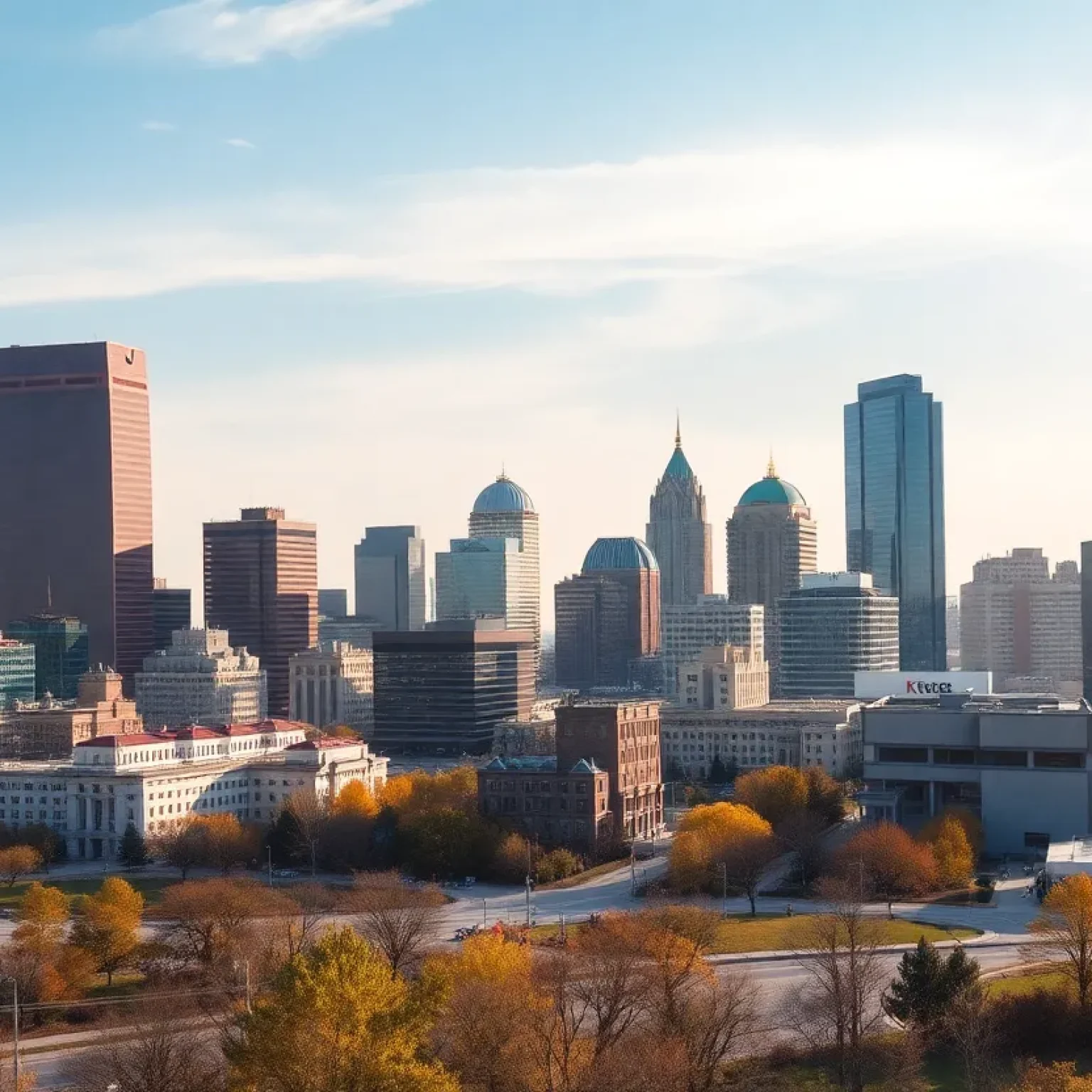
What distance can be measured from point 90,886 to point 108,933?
128ft

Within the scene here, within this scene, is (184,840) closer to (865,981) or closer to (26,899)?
(26,899)

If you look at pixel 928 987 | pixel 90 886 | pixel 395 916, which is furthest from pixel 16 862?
pixel 928 987

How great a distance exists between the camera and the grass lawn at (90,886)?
12031 centimetres

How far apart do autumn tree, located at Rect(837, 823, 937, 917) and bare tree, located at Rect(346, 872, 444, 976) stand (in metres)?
24.8

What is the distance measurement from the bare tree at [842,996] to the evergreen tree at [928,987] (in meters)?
1.30

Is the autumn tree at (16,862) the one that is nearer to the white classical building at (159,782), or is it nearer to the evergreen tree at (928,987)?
the white classical building at (159,782)

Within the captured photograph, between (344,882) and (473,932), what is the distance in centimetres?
2727

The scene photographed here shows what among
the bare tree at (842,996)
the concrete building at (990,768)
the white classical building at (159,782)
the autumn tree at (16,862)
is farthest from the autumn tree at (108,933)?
the concrete building at (990,768)

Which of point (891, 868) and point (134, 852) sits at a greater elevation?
point (891, 868)

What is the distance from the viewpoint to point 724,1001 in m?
72.7

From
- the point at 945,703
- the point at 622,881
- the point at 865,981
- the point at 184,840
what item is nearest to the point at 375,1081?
the point at 865,981

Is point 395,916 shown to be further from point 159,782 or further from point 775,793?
point 159,782

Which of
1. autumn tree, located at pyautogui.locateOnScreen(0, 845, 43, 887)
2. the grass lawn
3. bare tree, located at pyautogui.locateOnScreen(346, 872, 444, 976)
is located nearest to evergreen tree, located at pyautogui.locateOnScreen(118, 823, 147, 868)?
the grass lawn

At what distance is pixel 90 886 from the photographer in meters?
128
